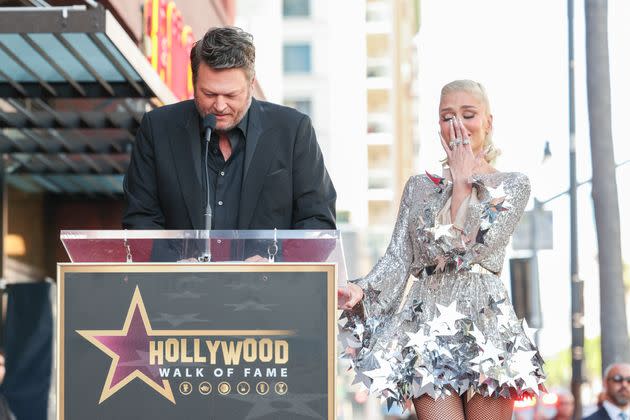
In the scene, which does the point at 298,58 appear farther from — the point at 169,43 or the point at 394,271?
the point at 394,271

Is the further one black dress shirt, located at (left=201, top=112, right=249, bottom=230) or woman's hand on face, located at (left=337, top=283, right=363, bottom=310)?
black dress shirt, located at (left=201, top=112, right=249, bottom=230)

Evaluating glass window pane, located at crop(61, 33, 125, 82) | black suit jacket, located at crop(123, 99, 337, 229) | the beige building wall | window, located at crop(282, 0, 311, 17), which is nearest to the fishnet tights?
black suit jacket, located at crop(123, 99, 337, 229)

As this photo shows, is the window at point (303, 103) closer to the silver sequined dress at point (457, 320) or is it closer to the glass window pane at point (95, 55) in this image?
the glass window pane at point (95, 55)

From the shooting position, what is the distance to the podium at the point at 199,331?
5.09 meters

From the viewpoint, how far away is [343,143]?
77188 mm

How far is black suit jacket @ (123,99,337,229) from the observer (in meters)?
5.97

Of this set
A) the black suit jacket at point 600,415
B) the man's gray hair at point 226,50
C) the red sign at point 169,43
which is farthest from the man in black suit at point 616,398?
the man's gray hair at point 226,50

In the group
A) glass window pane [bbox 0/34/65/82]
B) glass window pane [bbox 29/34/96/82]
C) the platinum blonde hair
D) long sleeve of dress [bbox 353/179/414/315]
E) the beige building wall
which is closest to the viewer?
the platinum blonde hair

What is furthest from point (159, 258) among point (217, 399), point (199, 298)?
point (217, 399)

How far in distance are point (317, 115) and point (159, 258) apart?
229 ft

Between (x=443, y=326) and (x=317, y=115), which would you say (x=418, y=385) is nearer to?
→ (x=443, y=326)

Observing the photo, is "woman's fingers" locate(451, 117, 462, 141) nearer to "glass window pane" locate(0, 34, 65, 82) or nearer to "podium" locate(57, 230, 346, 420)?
"podium" locate(57, 230, 346, 420)

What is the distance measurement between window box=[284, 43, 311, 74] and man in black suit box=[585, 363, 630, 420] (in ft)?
198

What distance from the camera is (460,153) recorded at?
6.42 meters
